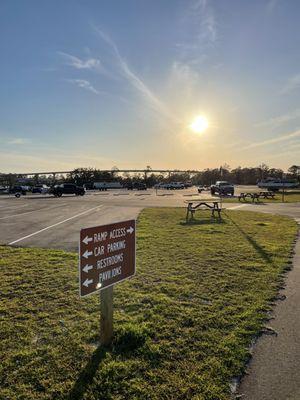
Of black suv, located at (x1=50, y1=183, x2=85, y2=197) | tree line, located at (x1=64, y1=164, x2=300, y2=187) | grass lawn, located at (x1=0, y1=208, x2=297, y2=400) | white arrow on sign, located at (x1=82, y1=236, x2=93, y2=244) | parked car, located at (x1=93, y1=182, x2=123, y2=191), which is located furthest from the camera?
tree line, located at (x1=64, y1=164, x2=300, y2=187)

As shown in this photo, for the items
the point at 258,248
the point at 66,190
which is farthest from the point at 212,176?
the point at 258,248

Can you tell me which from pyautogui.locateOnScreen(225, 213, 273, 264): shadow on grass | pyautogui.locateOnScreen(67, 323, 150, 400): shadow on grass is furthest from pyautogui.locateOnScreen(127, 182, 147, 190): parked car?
pyautogui.locateOnScreen(67, 323, 150, 400): shadow on grass

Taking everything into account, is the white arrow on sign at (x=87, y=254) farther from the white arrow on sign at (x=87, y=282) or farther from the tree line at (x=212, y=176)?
the tree line at (x=212, y=176)

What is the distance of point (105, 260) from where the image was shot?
3.64m

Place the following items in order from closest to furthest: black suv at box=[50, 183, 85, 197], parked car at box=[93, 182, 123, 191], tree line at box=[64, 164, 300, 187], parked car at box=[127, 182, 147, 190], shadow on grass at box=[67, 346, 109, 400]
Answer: shadow on grass at box=[67, 346, 109, 400]
black suv at box=[50, 183, 85, 197]
parked car at box=[127, 182, 147, 190]
parked car at box=[93, 182, 123, 191]
tree line at box=[64, 164, 300, 187]

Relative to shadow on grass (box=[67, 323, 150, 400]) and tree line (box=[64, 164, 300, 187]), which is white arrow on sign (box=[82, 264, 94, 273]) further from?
tree line (box=[64, 164, 300, 187])

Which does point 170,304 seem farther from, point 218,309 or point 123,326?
point 123,326

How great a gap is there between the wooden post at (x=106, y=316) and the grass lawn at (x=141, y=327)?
0.46 feet

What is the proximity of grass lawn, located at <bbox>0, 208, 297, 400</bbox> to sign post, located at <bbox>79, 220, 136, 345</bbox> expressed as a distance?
1.55ft

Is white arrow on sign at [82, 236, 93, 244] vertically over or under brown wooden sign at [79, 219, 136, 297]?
over

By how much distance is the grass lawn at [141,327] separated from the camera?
10.3ft

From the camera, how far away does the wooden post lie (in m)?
3.79

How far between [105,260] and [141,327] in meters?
1.16

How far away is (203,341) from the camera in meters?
3.94
